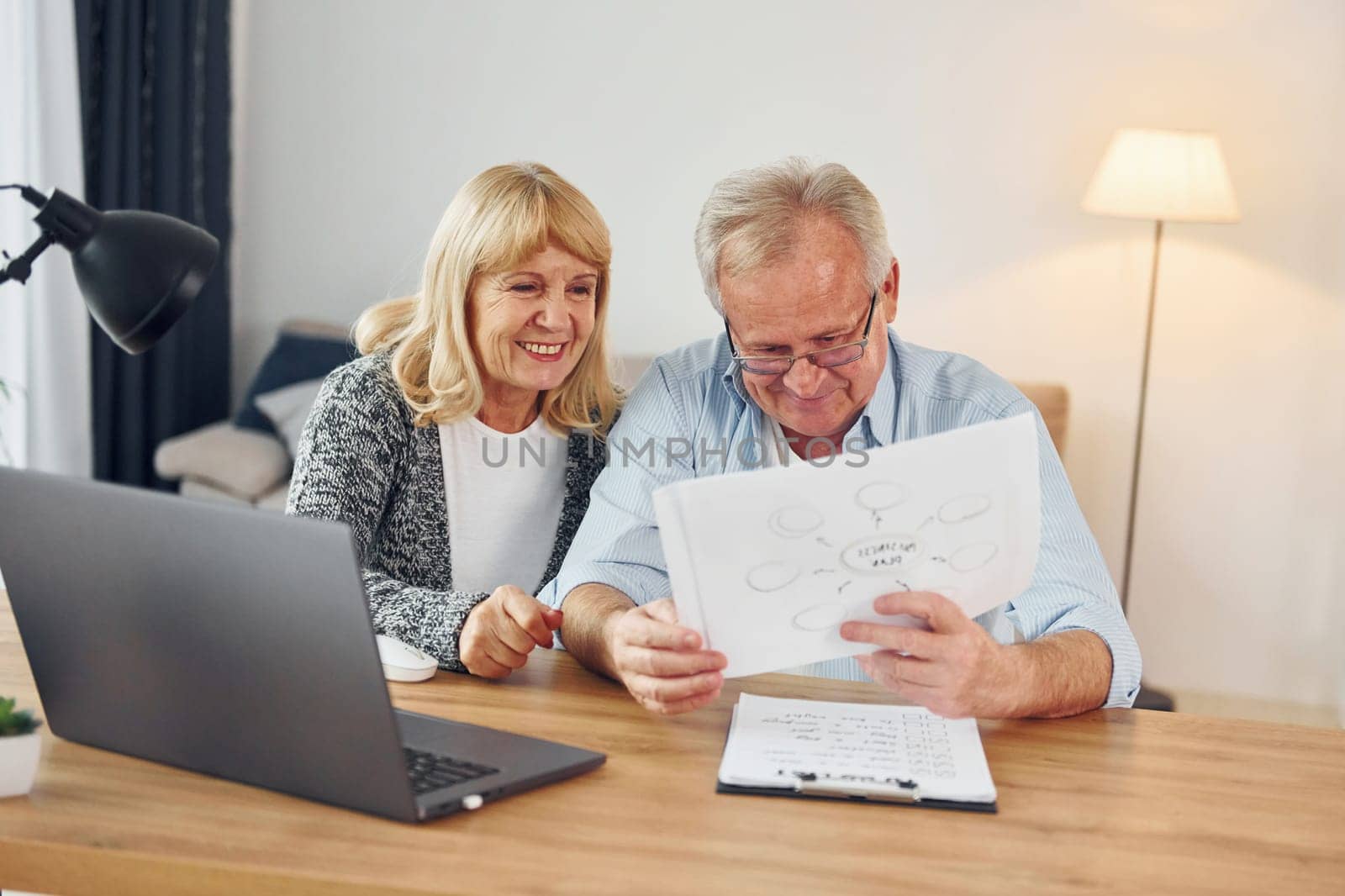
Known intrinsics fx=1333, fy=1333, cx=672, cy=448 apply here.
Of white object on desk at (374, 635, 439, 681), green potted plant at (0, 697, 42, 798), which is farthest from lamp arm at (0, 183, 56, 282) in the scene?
white object on desk at (374, 635, 439, 681)

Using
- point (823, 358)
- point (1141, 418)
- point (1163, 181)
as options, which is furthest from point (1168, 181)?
point (823, 358)

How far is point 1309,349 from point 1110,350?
0.50 m

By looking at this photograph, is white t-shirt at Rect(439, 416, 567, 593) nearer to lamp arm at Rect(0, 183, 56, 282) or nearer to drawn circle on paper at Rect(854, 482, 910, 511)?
lamp arm at Rect(0, 183, 56, 282)

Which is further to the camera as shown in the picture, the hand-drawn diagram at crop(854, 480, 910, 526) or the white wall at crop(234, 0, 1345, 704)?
the white wall at crop(234, 0, 1345, 704)

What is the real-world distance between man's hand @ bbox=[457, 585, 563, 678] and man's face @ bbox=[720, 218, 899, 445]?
448mm

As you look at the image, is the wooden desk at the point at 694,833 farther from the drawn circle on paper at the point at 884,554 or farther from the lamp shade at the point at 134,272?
the lamp shade at the point at 134,272

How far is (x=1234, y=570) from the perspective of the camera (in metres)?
3.64

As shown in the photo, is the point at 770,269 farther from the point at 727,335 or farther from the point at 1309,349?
the point at 1309,349

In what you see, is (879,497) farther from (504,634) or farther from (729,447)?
(729,447)

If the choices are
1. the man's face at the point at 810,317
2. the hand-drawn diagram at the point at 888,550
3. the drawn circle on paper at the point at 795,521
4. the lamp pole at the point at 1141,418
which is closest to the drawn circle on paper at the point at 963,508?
the hand-drawn diagram at the point at 888,550

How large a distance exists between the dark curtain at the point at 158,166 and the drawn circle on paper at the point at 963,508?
286cm

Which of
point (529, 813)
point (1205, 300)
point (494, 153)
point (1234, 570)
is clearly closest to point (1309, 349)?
point (1205, 300)

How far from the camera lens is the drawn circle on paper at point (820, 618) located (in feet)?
3.81

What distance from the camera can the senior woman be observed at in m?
1.68
